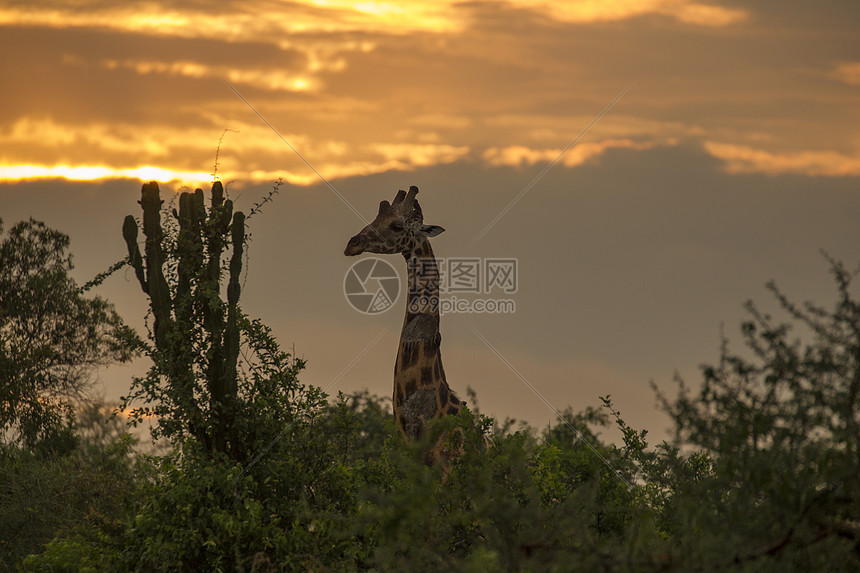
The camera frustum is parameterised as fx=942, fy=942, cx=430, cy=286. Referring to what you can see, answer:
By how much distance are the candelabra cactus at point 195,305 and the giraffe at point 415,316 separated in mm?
1776

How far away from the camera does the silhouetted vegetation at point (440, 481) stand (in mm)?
5816

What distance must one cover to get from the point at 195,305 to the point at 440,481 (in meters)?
4.36

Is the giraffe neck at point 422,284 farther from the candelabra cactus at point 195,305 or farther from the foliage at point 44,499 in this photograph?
the foliage at point 44,499

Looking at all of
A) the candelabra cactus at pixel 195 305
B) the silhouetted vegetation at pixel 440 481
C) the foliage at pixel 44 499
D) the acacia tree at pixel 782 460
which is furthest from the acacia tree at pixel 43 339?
the acacia tree at pixel 782 460

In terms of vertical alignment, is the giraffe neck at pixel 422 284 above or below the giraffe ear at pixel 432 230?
below

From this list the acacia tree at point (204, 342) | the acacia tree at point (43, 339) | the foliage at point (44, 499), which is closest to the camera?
the acacia tree at point (204, 342)

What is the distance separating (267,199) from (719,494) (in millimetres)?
8222

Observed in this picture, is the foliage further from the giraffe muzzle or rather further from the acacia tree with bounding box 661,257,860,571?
the acacia tree with bounding box 661,257,860,571

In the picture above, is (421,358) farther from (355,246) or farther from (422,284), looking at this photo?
(355,246)

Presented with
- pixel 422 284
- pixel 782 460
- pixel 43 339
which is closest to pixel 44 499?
pixel 43 339

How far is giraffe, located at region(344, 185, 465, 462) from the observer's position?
12422 mm

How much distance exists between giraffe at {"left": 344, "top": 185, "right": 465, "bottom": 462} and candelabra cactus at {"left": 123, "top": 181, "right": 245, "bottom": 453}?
5.83 feet

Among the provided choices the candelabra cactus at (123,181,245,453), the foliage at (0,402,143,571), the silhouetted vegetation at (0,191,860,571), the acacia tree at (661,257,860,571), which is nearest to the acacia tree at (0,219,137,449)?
the foliage at (0,402,143,571)

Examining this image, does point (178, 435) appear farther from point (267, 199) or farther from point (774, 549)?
point (774, 549)
